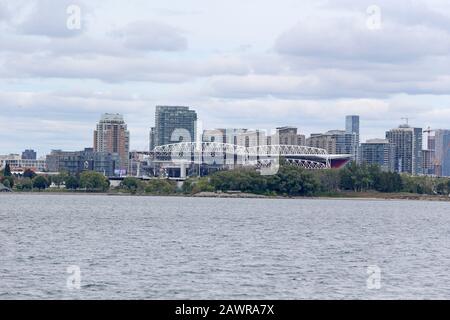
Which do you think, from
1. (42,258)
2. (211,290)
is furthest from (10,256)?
(211,290)

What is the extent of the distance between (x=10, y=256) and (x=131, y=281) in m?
13.3

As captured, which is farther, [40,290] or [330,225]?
[330,225]

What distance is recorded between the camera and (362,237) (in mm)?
80125

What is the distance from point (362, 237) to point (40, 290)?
42384 millimetres

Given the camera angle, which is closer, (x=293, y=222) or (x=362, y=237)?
(x=362, y=237)

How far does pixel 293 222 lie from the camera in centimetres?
10450

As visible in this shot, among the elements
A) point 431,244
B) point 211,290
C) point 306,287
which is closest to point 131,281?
point 211,290

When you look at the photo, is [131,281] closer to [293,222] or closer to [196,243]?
[196,243]

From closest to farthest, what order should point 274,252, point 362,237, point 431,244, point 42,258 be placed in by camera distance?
point 42,258 → point 274,252 → point 431,244 → point 362,237

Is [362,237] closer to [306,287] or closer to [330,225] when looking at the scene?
[330,225]

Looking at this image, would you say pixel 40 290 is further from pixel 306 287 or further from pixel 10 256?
pixel 10 256
